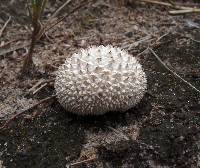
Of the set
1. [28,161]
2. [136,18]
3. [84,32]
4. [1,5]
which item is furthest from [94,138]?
[1,5]

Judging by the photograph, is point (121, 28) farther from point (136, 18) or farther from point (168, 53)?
point (168, 53)

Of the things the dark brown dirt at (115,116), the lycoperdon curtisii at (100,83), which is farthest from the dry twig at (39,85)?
the lycoperdon curtisii at (100,83)

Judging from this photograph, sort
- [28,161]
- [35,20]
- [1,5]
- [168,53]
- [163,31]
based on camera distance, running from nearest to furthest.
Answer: [28,161]
[35,20]
[168,53]
[163,31]
[1,5]

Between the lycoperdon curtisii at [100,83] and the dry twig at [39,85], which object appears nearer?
the lycoperdon curtisii at [100,83]

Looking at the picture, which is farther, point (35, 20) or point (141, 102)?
point (35, 20)

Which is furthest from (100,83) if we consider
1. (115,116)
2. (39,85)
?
(39,85)

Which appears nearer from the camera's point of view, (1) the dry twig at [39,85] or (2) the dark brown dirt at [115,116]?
(2) the dark brown dirt at [115,116]

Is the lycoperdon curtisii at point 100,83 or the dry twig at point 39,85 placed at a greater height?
the lycoperdon curtisii at point 100,83

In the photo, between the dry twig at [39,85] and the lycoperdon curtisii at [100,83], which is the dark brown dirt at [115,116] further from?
the lycoperdon curtisii at [100,83]

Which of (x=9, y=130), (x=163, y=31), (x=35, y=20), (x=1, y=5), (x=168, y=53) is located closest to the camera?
(x=9, y=130)
